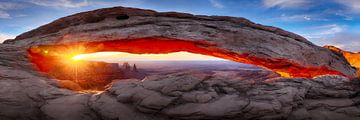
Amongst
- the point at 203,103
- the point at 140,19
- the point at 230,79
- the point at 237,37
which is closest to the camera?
the point at 203,103

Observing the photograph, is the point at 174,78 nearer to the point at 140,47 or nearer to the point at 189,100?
the point at 189,100

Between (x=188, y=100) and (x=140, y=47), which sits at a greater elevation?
(x=140, y=47)

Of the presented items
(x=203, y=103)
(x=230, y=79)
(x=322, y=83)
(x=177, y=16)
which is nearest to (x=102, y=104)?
(x=203, y=103)

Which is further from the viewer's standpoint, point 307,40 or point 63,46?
point 307,40

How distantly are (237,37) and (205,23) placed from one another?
75.7 inches

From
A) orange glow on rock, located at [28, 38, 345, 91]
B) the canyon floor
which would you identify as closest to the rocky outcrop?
orange glow on rock, located at [28, 38, 345, 91]

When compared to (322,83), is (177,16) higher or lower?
higher

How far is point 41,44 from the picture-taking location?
1283cm

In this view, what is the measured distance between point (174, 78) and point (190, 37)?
11.4 ft

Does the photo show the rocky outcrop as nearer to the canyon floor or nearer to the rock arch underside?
the rock arch underside

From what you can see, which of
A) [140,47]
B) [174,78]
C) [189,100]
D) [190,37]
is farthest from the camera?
[140,47]

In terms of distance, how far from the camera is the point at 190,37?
12.3 metres

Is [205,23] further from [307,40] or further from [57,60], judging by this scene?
[57,60]

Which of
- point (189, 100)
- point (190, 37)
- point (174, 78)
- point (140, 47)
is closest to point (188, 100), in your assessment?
point (189, 100)
